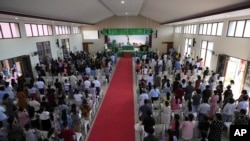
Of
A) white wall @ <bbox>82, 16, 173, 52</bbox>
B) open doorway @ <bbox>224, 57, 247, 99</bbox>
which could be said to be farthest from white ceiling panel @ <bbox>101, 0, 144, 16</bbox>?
white wall @ <bbox>82, 16, 173, 52</bbox>

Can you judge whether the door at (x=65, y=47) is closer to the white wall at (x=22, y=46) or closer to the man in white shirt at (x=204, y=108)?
the white wall at (x=22, y=46)

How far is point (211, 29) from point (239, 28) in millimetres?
3066

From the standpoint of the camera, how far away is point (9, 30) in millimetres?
8719

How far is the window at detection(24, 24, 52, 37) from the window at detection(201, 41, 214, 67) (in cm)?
1145

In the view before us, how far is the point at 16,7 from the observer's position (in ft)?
21.8

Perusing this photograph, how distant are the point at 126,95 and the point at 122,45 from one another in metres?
15.0

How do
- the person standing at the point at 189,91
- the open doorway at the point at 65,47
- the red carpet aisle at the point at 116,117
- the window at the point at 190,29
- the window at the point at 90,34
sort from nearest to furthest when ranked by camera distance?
the red carpet aisle at the point at 116,117, the person standing at the point at 189,91, the window at the point at 190,29, the open doorway at the point at 65,47, the window at the point at 90,34

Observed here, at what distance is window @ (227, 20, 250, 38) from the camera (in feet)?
24.3

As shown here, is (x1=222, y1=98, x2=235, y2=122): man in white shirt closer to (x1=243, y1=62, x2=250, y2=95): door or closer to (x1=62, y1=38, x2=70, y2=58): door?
(x1=243, y1=62, x2=250, y2=95): door

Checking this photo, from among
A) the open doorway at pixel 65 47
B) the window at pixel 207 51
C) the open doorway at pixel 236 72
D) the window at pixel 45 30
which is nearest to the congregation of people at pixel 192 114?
the open doorway at pixel 236 72

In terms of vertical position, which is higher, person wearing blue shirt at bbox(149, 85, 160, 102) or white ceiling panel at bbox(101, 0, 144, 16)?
white ceiling panel at bbox(101, 0, 144, 16)

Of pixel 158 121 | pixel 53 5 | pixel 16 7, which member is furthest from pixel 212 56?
pixel 16 7

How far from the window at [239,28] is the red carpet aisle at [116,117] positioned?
5817 mm

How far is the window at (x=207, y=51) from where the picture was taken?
10928 mm
